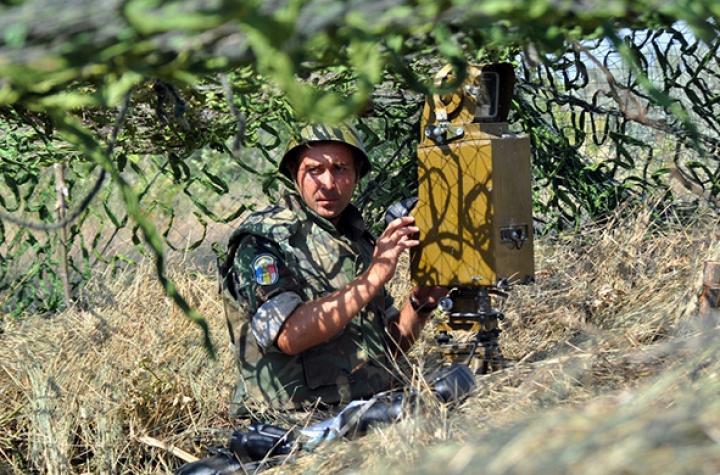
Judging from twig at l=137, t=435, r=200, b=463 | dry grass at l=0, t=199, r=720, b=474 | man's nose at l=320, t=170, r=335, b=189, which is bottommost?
twig at l=137, t=435, r=200, b=463

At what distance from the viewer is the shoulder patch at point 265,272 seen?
313 cm

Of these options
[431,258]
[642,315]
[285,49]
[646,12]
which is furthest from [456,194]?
[285,49]

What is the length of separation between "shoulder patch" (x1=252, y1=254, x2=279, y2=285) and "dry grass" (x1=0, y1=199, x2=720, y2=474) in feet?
2.14

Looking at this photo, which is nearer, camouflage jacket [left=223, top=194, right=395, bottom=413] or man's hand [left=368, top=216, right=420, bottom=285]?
man's hand [left=368, top=216, right=420, bottom=285]

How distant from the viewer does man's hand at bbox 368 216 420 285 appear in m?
3.00

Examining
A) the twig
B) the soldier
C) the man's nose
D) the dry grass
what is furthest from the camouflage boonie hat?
the twig

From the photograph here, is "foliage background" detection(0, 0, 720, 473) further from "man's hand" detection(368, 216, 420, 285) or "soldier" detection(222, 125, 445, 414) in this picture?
"man's hand" detection(368, 216, 420, 285)

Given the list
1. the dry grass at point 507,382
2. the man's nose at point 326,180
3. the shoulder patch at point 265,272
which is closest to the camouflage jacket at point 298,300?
the shoulder patch at point 265,272

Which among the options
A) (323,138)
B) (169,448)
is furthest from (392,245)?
(169,448)

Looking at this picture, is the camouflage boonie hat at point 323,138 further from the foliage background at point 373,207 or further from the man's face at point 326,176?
the foliage background at point 373,207

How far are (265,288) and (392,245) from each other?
1.55 feet

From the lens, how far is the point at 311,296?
327 cm

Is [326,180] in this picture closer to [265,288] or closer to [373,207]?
[265,288]

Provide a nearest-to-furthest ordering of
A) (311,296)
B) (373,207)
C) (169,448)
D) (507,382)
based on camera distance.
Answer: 1. (507,382)
2. (311,296)
3. (169,448)
4. (373,207)
